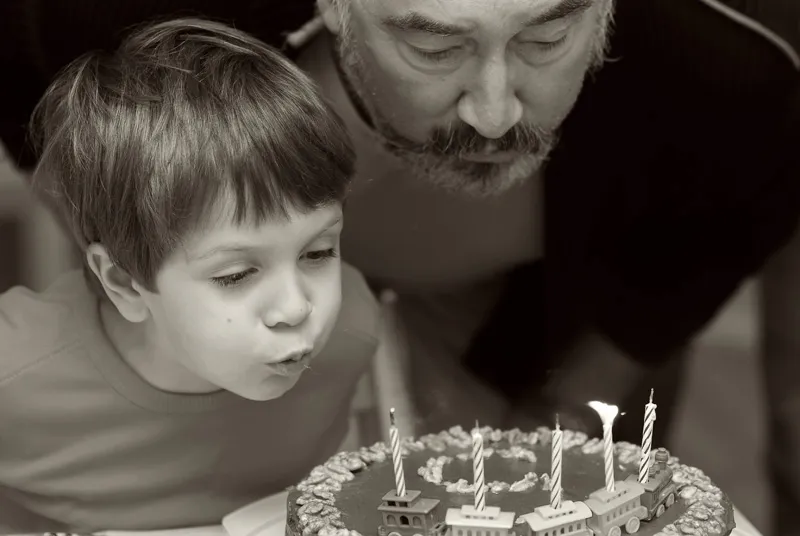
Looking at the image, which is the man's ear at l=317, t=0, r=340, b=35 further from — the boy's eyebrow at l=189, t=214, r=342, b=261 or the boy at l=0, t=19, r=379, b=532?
the boy's eyebrow at l=189, t=214, r=342, b=261

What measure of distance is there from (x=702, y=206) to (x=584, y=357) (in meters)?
0.32

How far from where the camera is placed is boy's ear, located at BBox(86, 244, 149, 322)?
1.20 metres

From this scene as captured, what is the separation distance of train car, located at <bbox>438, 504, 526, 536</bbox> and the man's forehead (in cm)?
55

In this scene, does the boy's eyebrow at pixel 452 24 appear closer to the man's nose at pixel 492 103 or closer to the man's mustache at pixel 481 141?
the man's nose at pixel 492 103

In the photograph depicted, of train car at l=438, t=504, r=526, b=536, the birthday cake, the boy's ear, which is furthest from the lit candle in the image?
the boy's ear

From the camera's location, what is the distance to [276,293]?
43.1 inches

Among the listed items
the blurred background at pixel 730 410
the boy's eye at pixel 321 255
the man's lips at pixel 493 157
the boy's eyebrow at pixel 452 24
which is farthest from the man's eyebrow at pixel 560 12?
the blurred background at pixel 730 410

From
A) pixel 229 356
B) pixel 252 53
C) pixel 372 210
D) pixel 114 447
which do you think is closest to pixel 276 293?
pixel 229 356

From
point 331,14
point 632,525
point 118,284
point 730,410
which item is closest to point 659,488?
point 632,525

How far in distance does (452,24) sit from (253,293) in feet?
1.28

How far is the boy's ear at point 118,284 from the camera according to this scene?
47.2 inches

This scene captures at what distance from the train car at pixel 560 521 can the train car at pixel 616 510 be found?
0.01m

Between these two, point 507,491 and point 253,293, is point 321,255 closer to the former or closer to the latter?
point 253,293

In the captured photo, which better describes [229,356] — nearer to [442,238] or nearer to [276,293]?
[276,293]
